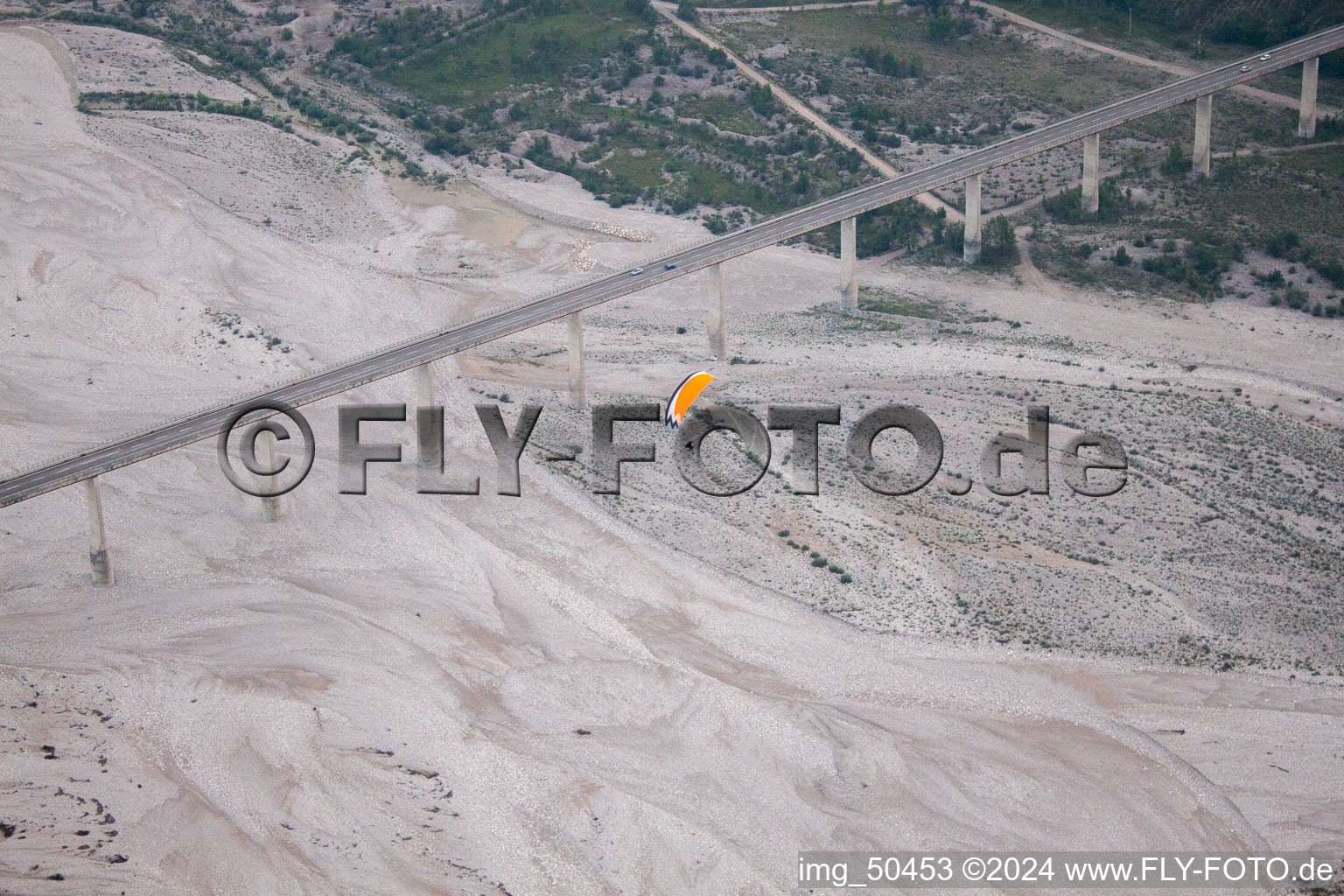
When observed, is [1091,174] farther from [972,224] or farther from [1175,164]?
[972,224]

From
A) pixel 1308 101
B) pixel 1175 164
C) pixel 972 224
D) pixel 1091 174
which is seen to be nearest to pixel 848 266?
pixel 972 224

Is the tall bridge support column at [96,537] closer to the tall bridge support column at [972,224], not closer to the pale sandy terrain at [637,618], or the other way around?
the pale sandy terrain at [637,618]

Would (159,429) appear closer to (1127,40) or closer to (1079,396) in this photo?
(1079,396)

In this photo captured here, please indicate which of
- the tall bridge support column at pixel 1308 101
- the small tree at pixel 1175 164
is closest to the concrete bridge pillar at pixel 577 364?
the small tree at pixel 1175 164

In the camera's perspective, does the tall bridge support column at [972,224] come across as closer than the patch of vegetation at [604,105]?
Yes

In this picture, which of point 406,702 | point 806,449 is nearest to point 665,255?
point 806,449

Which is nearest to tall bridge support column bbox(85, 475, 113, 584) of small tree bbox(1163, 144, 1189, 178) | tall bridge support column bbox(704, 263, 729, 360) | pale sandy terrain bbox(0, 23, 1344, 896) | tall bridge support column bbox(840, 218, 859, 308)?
pale sandy terrain bbox(0, 23, 1344, 896)
